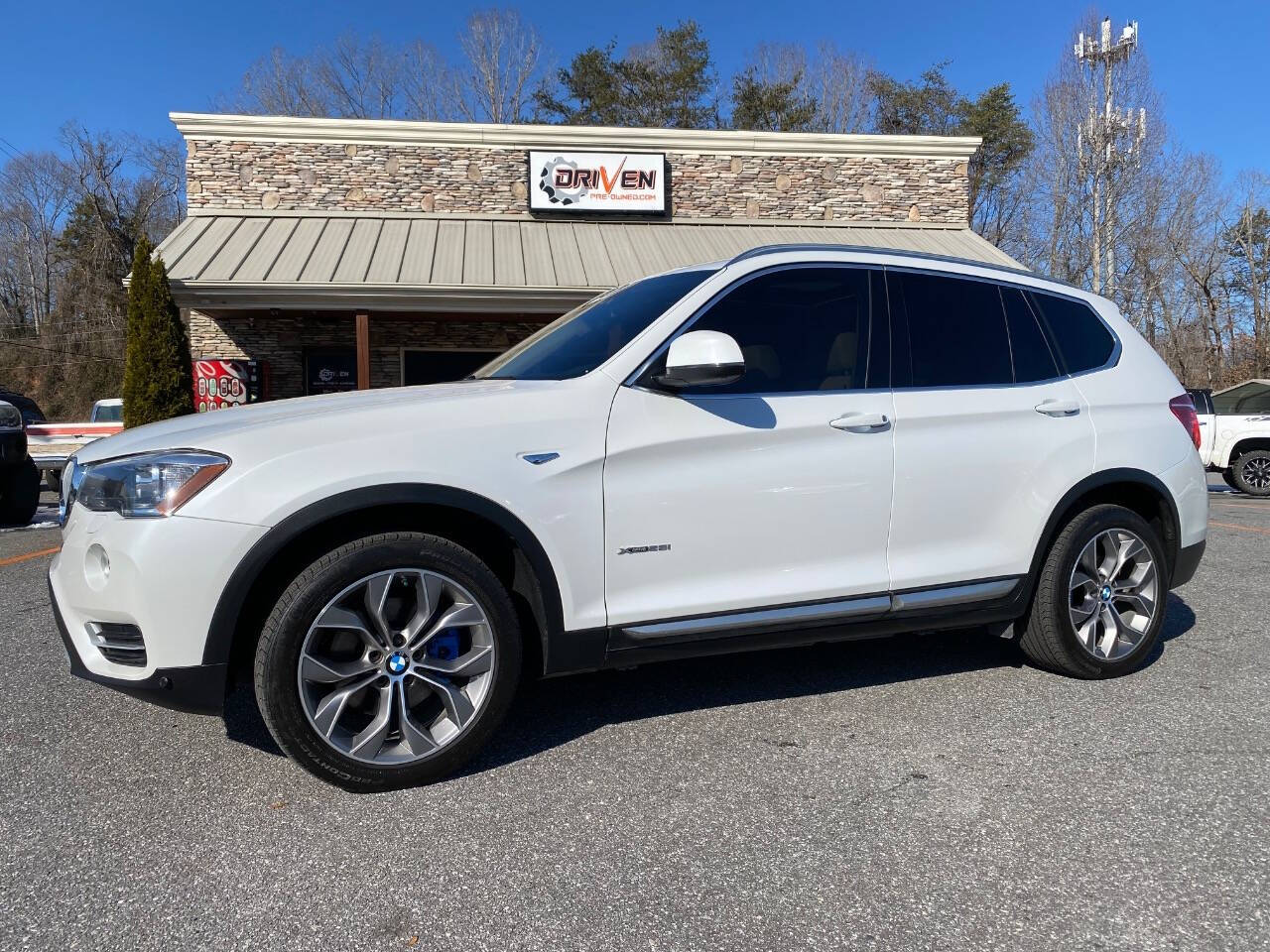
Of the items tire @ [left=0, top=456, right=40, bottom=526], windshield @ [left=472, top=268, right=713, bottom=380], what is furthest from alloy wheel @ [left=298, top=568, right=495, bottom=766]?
tire @ [left=0, top=456, right=40, bottom=526]

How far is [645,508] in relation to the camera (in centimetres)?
288

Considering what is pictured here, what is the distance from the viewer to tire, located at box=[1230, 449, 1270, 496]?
12859 mm

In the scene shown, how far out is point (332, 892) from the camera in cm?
215

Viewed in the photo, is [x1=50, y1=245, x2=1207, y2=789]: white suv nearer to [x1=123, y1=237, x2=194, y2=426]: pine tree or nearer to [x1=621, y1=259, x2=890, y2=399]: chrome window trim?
[x1=621, y1=259, x2=890, y2=399]: chrome window trim

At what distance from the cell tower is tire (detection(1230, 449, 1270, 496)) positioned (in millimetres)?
17961

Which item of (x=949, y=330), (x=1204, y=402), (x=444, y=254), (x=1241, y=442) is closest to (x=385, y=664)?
(x=949, y=330)

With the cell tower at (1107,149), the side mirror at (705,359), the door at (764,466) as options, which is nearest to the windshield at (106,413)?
the door at (764,466)

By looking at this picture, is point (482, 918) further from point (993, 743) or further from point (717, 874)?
point (993, 743)

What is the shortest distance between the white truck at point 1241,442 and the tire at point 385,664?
524 inches

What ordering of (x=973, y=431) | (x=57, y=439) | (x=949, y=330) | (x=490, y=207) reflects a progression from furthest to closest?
(x=490, y=207)
(x=57, y=439)
(x=949, y=330)
(x=973, y=431)

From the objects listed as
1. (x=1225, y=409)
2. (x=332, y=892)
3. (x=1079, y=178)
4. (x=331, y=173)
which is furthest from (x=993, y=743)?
(x=1079, y=178)

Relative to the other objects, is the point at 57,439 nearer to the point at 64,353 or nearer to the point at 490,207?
the point at 490,207

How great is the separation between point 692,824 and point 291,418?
1.74 metres

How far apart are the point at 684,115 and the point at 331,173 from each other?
21838 millimetres
